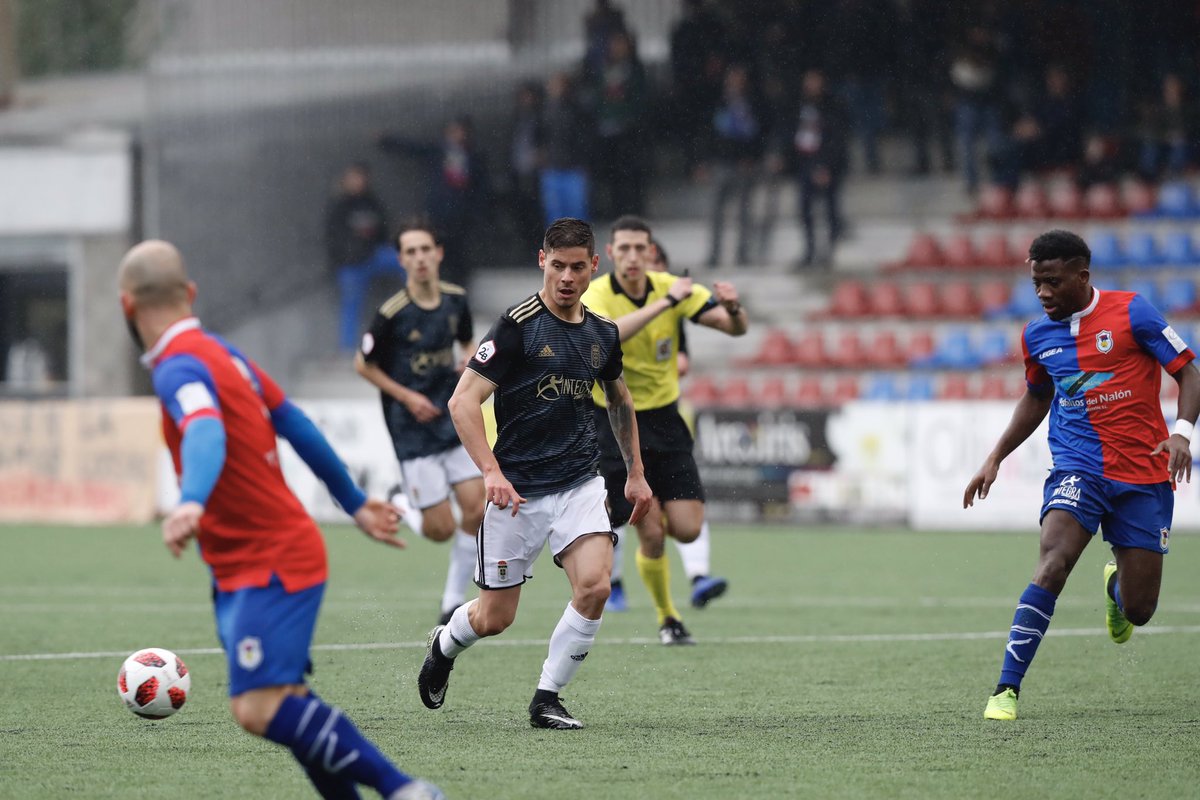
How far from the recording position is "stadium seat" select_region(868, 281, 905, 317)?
2317cm

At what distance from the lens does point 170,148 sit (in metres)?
25.6

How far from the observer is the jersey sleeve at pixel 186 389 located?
4.75 m

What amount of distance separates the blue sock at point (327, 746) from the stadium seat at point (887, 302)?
18.9 metres

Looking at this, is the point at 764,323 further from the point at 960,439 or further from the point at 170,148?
the point at 170,148

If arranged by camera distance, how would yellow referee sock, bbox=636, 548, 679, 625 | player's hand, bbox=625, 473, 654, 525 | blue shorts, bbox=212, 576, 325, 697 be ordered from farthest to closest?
yellow referee sock, bbox=636, 548, 679, 625 → player's hand, bbox=625, 473, 654, 525 → blue shorts, bbox=212, 576, 325, 697

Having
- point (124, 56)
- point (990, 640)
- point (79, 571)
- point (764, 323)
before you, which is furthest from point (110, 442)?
point (124, 56)

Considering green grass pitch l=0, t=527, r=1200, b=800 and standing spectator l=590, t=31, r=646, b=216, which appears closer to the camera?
green grass pitch l=0, t=527, r=1200, b=800

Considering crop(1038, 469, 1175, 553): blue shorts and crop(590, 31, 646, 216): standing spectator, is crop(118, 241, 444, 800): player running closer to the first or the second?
crop(1038, 469, 1175, 553): blue shorts

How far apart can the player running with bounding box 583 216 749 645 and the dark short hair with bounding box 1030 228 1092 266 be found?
8.68ft

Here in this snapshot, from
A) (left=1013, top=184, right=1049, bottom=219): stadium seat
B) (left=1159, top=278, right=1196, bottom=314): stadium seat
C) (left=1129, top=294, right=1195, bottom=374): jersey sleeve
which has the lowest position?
(left=1159, top=278, right=1196, bottom=314): stadium seat

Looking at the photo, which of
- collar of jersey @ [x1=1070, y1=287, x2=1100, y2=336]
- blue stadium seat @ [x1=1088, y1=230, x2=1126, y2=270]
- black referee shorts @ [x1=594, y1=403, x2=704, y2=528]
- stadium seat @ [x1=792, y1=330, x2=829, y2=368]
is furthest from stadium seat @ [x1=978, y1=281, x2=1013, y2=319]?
collar of jersey @ [x1=1070, y1=287, x2=1100, y2=336]

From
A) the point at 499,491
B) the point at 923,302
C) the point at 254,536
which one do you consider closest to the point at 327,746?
the point at 254,536

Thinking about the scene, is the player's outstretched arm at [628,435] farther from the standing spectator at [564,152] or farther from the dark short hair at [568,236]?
the standing spectator at [564,152]

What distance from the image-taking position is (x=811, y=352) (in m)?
22.7
